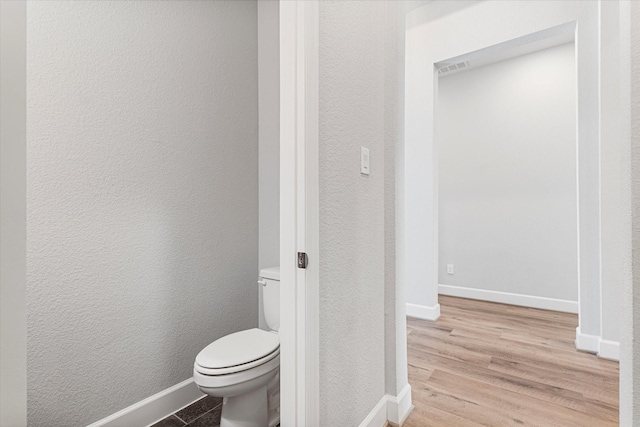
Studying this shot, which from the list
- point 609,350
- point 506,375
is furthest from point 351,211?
point 609,350

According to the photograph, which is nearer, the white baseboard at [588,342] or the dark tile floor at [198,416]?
the dark tile floor at [198,416]

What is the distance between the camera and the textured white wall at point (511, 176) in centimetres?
324

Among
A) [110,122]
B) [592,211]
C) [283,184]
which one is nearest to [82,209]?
[110,122]

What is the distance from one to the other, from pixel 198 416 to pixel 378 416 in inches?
36.1

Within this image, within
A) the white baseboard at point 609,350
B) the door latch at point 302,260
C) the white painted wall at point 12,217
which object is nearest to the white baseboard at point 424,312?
the white baseboard at point 609,350

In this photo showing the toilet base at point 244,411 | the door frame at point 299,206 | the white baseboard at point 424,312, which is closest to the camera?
the door frame at point 299,206

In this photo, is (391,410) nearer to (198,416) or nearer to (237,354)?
(237,354)

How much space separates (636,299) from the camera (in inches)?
41.4

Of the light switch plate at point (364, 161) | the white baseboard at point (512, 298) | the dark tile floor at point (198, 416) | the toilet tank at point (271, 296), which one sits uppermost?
the light switch plate at point (364, 161)

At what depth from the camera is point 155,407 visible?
156 centimetres

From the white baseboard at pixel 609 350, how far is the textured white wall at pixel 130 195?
2473 millimetres

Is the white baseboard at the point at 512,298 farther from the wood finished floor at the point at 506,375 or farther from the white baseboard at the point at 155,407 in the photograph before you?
the white baseboard at the point at 155,407

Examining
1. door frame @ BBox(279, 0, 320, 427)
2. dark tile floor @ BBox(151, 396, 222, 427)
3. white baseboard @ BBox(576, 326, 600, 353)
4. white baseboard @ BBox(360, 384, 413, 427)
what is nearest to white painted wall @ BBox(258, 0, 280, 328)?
dark tile floor @ BBox(151, 396, 222, 427)

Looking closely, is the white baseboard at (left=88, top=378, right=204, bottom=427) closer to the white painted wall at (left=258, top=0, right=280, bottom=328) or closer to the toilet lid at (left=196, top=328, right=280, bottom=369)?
the toilet lid at (left=196, top=328, right=280, bottom=369)
